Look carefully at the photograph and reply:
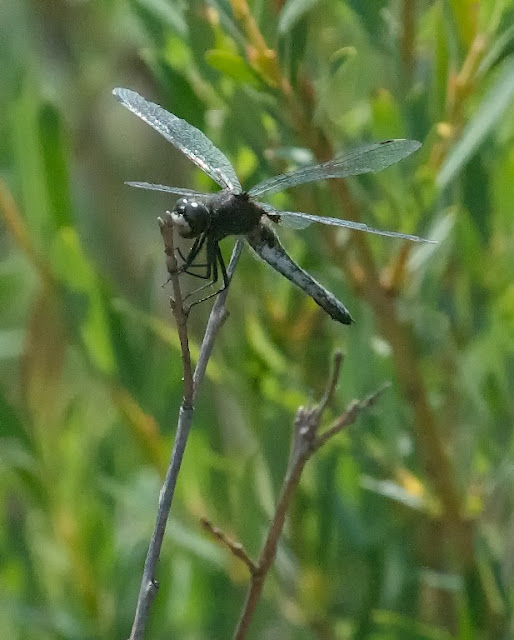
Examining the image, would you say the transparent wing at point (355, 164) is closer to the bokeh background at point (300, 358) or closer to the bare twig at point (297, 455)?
the bokeh background at point (300, 358)

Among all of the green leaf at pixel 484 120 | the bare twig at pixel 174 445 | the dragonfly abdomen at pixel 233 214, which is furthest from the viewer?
the dragonfly abdomen at pixel 233 214

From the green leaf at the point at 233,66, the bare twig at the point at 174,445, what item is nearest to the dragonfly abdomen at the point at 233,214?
the green leaf at the point at 233,66

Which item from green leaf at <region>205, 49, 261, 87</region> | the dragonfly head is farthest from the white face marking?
green leaf at <region>205, 49, 261, 87</region>

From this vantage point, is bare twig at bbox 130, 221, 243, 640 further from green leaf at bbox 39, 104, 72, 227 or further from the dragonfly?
green leaf at bbox 39, 104, 72, 227

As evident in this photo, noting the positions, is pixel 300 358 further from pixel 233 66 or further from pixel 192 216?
pixel 233 66

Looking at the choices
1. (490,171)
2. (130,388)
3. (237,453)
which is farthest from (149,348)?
(490,171)

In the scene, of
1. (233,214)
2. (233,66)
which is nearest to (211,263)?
(233,214)

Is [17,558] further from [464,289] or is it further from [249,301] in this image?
[464,289]
